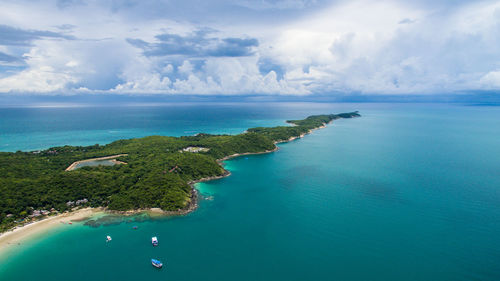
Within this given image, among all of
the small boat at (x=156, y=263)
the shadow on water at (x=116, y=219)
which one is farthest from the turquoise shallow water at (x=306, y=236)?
the shadow on water at (x=116, y=219)

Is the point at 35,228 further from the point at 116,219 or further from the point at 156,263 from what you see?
the point at 156,263

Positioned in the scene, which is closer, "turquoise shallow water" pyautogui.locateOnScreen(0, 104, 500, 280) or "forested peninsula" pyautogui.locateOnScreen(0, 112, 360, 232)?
"turquoise shallow water" pyautogui.locateOnScreen(0, 104, 500, 280)

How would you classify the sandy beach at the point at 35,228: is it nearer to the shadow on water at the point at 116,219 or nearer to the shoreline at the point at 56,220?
the shoreline at the point at 56,220

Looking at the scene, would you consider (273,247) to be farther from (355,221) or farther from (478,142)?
(478,142)

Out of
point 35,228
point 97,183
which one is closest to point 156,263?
point 35,228

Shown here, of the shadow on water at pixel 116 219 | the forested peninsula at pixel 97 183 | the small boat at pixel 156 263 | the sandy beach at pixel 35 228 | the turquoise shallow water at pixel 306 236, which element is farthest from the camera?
the forested peninsula at pixel 97 183

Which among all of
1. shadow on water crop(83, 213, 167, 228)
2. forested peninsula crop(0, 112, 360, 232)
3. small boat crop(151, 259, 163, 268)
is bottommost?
small boat crop(151, 259, 163, 268)

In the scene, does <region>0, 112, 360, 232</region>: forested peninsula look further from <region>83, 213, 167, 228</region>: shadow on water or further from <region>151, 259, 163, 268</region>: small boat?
<region>151, 259, 163, 268</region>: small boat

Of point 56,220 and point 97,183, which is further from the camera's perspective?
point 97,183

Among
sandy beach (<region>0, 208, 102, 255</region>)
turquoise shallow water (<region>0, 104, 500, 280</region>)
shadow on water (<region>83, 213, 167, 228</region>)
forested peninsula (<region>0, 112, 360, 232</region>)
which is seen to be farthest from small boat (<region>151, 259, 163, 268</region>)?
sandy beach (<region>0, 208, 102, 255</region>)

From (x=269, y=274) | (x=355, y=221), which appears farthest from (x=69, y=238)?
(x=355, y=221)
